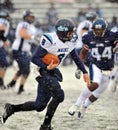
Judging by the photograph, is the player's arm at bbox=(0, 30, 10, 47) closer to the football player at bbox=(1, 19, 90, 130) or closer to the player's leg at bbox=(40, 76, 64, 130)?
the football player at bbox=(1, 19, 90, 130)

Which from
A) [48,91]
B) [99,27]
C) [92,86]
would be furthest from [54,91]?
[99,27]

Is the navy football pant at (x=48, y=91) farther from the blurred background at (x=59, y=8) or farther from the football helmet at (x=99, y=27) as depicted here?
the blurred background at (x=59, y=8)

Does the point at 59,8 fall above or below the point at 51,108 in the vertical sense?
above

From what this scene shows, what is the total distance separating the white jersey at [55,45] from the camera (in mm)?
7398

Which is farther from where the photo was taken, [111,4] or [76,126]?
[111,4]

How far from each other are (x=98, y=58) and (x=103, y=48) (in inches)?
7.7

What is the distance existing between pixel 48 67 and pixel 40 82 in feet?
0.92

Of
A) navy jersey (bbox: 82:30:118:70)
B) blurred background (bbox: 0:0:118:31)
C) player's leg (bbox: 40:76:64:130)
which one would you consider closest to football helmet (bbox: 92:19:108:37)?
navy jersey (bbox: 82:30:118:70)

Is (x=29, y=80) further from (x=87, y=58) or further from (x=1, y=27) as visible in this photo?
(x=87, y=58)

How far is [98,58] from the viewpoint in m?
9.27

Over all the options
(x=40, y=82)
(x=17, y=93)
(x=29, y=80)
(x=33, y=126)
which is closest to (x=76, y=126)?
(x=33, y=126)

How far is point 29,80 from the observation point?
15.7 metres

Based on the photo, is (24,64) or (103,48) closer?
(103,48)

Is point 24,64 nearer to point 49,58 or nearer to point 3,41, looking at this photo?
point 3,41
